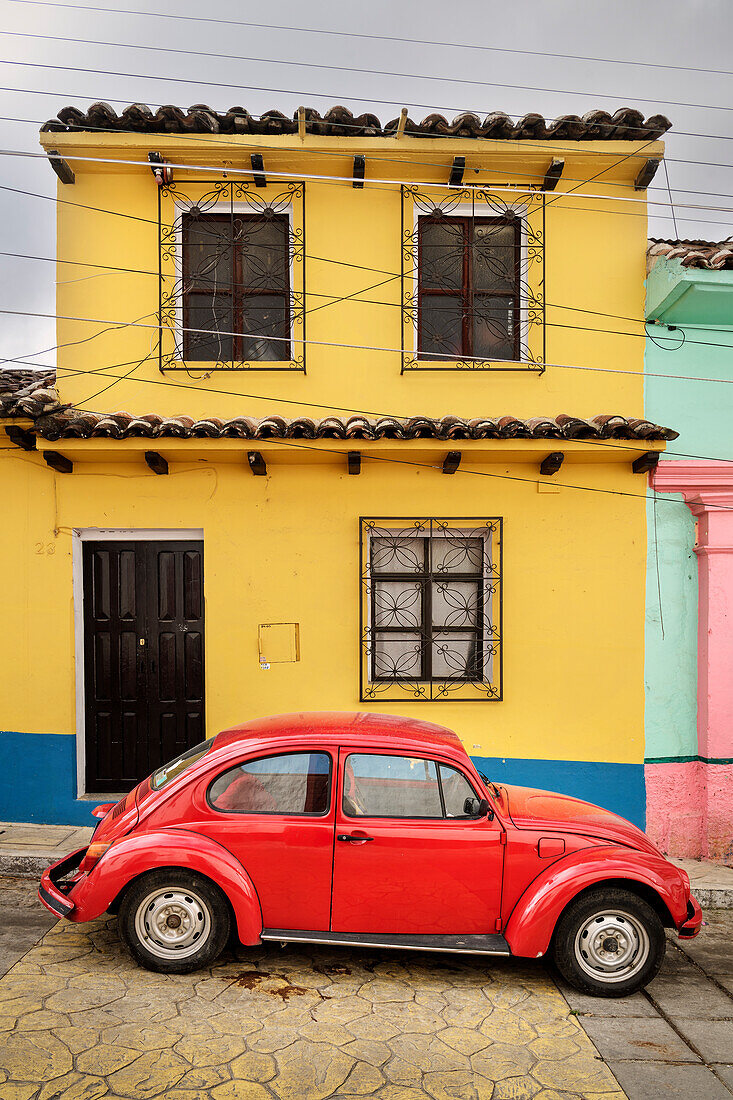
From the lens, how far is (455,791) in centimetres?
447

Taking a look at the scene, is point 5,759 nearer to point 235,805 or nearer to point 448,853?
point 235,805

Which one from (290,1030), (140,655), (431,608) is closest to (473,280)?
(431,608)

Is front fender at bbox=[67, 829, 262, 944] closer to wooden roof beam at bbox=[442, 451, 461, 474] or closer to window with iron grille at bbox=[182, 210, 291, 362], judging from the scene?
wooden roof beam at bbox=[442, 451, 461, 474]

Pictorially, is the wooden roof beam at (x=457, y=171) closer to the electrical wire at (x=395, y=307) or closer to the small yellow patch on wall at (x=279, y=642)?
the electrical wire at (x=395, y=307)

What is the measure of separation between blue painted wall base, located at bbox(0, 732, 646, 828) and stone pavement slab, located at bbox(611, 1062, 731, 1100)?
10.7ft

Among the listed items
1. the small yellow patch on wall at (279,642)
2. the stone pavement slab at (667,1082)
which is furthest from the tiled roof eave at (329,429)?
the stone pavement slab at (667,1082)

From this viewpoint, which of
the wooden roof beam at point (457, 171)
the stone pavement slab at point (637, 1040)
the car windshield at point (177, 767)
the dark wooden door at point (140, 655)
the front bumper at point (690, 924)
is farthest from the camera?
the dark wooden door at point (140, 655)

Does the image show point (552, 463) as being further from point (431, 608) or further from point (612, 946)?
point (612, 946)

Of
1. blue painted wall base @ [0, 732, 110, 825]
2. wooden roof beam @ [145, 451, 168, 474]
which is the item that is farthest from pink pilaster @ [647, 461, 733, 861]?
blue painted wall base @ [0, 732, 110, 825]

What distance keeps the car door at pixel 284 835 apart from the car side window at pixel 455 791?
0.67 metres

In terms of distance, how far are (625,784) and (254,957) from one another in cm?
392

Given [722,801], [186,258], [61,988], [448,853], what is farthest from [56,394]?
[722,801]

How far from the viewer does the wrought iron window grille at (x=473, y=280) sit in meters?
7.16

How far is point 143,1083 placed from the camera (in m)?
3.41
